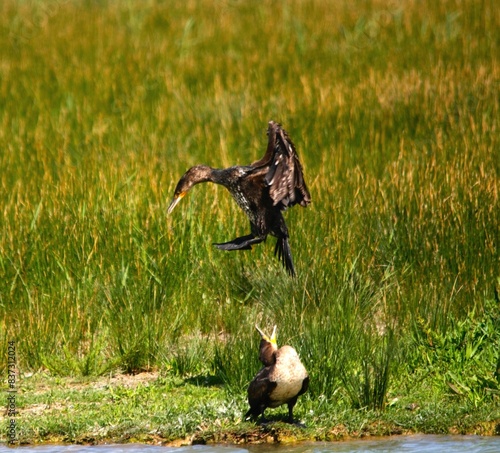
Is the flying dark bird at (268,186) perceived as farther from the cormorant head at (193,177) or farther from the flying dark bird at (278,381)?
the flying dark bird at (278,381)

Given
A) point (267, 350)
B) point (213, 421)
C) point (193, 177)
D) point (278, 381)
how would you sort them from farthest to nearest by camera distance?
point (193, 177)
point (213, 421)
point (267, 350)
point (278, 381)

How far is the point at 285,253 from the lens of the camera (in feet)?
23.1

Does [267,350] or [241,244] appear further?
[241,244]

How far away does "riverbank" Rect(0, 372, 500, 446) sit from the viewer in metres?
5.76

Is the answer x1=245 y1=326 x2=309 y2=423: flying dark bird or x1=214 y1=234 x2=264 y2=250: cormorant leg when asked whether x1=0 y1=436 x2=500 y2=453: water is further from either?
x1=214 y1=234 x2=264 y2=250: cormorant leg

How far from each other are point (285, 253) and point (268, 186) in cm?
58

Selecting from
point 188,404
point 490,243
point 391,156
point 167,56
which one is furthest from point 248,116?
point 188,404

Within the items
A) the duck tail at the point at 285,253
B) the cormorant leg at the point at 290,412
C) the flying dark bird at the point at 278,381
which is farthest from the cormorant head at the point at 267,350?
the duck tail at the point at 285,253

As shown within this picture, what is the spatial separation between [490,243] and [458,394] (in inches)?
65.7

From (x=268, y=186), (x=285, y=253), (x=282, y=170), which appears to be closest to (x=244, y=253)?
(x=285, y=253)

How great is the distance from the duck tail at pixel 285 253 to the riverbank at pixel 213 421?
3.55 ft

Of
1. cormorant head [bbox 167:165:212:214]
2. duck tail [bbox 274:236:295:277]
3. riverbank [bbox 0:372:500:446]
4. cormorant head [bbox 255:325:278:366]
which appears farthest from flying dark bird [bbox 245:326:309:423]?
cormorant head [bbox 167:165:212:214]

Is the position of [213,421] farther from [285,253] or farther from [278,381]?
[285,253]

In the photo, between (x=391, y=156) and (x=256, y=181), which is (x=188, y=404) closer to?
(x=256, y=181)
